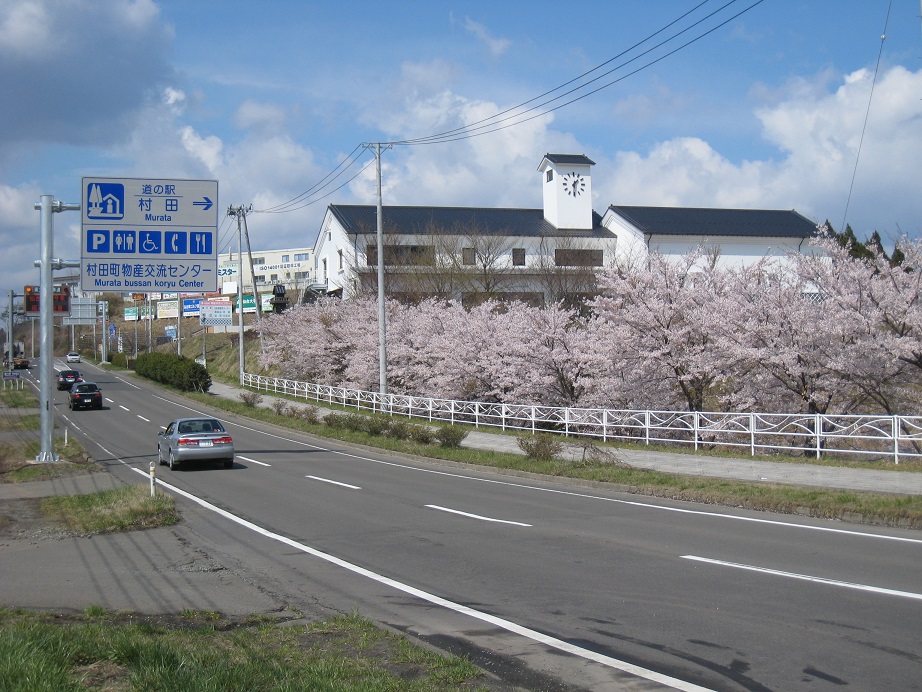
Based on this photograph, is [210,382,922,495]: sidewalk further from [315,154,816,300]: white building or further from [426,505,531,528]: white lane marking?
[315,154,816,300]: white building

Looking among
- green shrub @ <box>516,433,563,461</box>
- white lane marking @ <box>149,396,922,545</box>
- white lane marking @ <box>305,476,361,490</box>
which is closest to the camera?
white lane marking @ <box>149,396,922,545</box>

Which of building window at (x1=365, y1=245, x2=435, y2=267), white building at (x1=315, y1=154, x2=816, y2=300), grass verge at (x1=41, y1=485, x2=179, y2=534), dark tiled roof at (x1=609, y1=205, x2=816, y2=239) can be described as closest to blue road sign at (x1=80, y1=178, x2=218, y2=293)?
grass verge at (x1=41, y1=485, x2=179, y2=534)

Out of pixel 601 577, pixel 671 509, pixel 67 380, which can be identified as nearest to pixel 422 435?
pixel 671 509

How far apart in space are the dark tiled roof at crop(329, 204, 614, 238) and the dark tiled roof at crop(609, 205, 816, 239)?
296 cm

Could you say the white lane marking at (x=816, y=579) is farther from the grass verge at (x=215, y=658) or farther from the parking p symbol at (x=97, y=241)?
the parking p symbol at (x=97, y=241)

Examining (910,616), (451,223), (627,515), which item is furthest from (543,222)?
(910,616)

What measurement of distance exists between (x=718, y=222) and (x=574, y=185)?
10.8m

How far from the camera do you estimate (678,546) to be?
1128cm

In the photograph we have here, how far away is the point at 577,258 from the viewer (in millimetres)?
53375

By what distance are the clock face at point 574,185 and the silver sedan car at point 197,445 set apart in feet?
136

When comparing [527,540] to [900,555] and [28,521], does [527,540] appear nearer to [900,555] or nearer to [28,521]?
[900,555]

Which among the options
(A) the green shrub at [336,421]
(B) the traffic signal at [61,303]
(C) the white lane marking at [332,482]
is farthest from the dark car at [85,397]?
(C) the white lane marking at [332,482]

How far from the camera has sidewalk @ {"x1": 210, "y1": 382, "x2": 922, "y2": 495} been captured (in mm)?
15642

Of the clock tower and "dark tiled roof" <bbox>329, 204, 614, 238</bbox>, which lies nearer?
"dark tiled roof" <bbox>329, 204, 614, 238</bbox>
